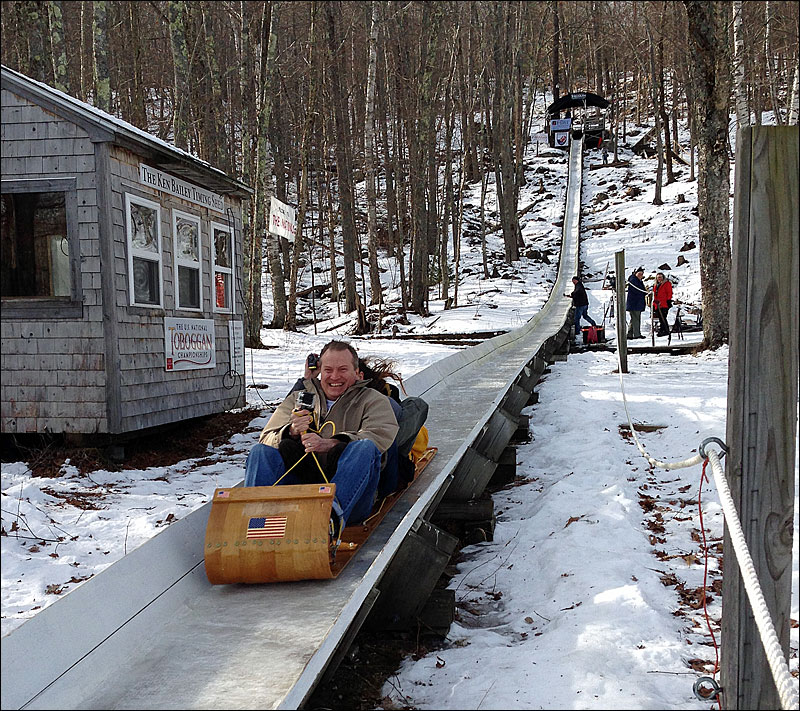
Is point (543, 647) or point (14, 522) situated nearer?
point (543, 647)

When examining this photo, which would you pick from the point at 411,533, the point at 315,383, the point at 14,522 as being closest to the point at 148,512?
the point at 14,522

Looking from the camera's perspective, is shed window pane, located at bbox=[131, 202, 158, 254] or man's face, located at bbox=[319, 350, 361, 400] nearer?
man's face, located at bbox=[319, 350, 361, 400]

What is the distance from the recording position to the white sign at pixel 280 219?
10.00m

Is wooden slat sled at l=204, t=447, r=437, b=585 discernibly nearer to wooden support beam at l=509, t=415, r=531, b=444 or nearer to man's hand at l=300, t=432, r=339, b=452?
man's hand at l=300, t=432, r=339, b=452

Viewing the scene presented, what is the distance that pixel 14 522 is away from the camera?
5047mm

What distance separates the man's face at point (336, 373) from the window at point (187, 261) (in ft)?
15.4

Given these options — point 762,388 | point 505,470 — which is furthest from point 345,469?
point 505,470

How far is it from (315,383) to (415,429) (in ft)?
2.18

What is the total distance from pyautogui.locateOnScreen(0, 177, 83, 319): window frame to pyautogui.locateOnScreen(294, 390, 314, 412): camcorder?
3.98m

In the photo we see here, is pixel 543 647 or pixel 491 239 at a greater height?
pixel 491 239

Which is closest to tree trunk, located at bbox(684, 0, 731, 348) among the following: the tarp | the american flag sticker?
the american flag sticker

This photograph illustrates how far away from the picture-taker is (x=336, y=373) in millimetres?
3896

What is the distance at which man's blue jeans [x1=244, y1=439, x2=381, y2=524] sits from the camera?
3.54 meters

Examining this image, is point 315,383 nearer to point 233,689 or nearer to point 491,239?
point 233,689
